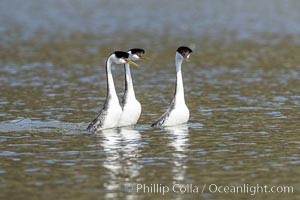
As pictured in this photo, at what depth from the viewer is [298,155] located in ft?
63.9

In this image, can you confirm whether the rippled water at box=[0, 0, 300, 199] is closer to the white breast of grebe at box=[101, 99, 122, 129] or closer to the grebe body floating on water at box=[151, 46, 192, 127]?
the grebe body floating on water at box=[151, 46, 192, 127]

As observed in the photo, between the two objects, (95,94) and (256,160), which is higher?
(95,94)

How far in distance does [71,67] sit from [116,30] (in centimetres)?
2288

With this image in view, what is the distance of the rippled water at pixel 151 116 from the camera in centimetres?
1736

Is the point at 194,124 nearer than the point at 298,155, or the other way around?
the point at 298,155

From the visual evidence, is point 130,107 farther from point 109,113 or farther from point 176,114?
point 176,114

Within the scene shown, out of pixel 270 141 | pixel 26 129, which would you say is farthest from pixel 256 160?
pixel 26 129

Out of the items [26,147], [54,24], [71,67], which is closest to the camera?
[26,147]

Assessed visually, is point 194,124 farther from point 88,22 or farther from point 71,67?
point 88,22

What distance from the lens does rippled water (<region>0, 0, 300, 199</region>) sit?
17.4 m

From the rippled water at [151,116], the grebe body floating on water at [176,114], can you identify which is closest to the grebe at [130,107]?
the rippled water at [151,116]

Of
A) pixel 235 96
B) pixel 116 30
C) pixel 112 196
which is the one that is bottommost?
pixel 112 196

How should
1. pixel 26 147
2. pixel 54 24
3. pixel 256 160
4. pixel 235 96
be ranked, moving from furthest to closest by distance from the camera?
pixel 54 24
pixel 235 96
pixel 26 147
pixel 256 160

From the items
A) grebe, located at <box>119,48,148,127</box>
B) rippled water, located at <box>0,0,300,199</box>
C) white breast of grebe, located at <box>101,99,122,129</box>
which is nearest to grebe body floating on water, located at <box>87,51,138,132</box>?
white breast of grebe, located at <box>101,99,122,129</box>
